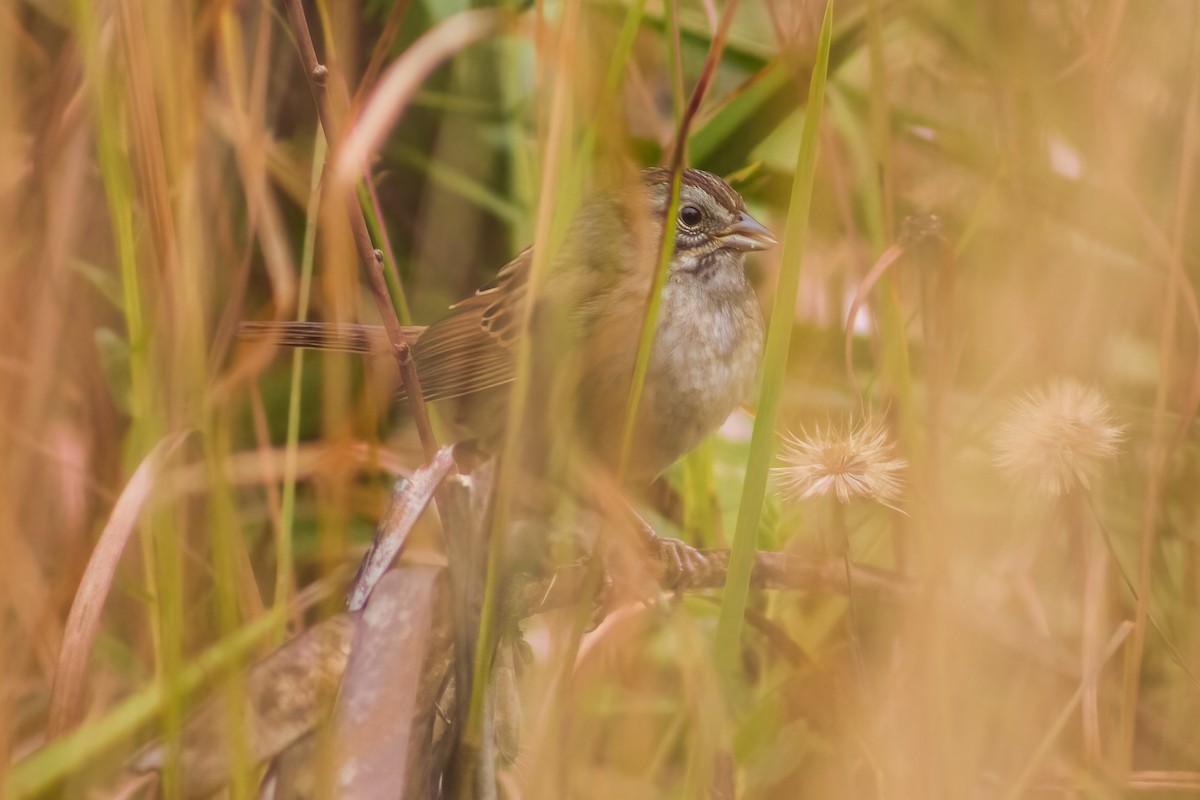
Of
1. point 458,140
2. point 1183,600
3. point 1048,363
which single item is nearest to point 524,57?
point 458,140

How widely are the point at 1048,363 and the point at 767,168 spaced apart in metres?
0.36

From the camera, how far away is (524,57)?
1118mm

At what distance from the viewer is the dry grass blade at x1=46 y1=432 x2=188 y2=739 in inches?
36.8

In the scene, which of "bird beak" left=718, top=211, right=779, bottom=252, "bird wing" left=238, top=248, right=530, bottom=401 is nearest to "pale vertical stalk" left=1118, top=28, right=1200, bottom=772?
"bird beak" left=718, top=211, right=779, bottom=252

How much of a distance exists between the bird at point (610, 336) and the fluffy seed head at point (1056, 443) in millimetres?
273

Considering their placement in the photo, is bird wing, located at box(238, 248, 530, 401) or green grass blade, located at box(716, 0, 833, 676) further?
bird wing, located at box(238, 248, 530, 401)

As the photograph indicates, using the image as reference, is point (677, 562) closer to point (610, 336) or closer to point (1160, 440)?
point (610, 336)

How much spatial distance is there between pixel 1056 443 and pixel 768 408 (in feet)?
1.10

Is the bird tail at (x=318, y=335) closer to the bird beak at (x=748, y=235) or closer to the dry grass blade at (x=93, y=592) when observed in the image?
the dry grass blade at (x=93, y=592)

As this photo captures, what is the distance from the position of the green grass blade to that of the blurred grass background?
0.09 metres

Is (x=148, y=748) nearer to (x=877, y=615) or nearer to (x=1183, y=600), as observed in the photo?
(x=877, y=615)

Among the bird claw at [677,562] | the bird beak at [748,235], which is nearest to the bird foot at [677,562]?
the bird claw at [677,562]

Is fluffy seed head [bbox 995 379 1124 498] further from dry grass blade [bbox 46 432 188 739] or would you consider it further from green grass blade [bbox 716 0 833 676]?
dry grass blade [bbox 46 432 188 739]

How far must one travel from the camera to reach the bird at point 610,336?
913mm
